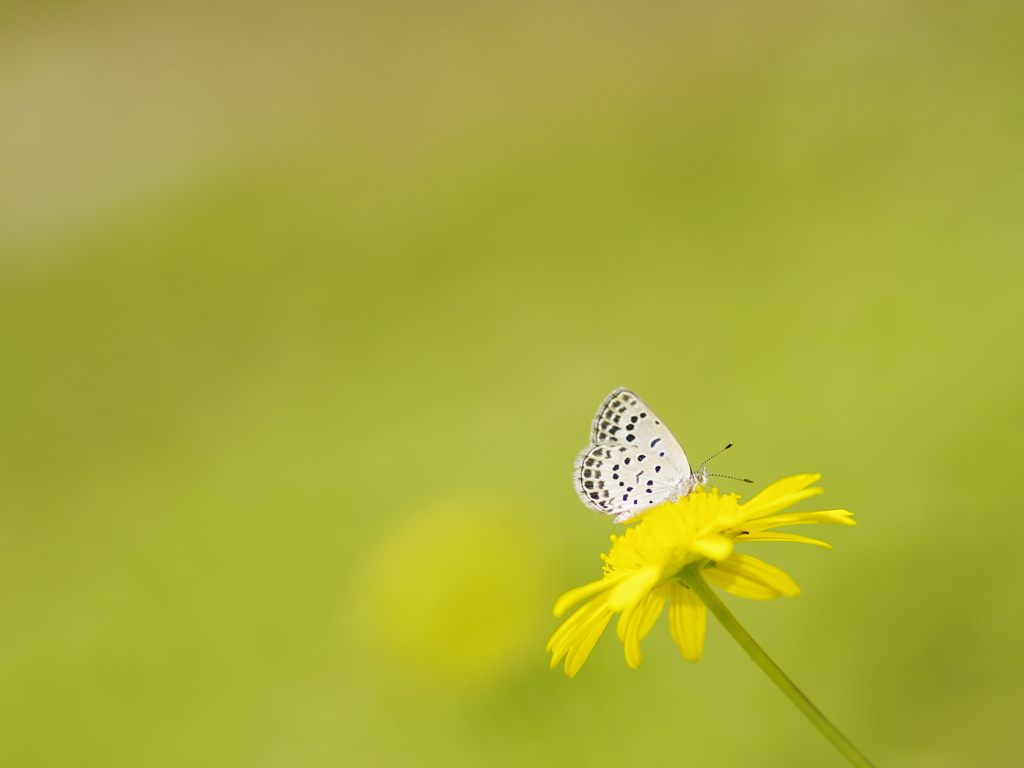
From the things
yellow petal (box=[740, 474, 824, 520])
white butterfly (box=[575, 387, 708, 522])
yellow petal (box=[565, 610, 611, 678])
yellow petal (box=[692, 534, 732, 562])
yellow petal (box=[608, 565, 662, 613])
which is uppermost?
white butterfly (box=[575, 387, 708, 522])

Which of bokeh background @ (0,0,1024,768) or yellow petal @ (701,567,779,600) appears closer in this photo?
yellow petal @ (701,567,779,600)

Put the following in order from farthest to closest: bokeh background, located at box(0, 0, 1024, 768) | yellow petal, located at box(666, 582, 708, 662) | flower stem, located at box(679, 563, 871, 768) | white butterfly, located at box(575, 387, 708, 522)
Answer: bokeh background, located at box(0, 0, 1024, 768) → white butterfly, located at box(575, 387, 708, 522) → yellow petal, located at box(666, 582, 708, 662) → flower stem, located at box(679, 563, 871, 768)

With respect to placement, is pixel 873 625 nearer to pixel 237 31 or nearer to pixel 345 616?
pixel 345 616

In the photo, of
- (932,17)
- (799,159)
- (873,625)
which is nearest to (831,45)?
(932,17)

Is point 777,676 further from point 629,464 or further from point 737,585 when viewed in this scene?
point 629,464

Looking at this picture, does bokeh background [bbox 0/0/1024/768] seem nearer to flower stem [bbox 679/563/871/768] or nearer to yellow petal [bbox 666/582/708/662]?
yellow petal [bbox 666/582/708/662]

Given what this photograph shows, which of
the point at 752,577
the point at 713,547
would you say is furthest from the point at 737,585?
the point at 713,547

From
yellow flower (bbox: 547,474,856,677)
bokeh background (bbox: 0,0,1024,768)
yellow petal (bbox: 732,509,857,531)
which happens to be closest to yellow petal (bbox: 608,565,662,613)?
yellow flower (bbox: 547,474,856,677)
